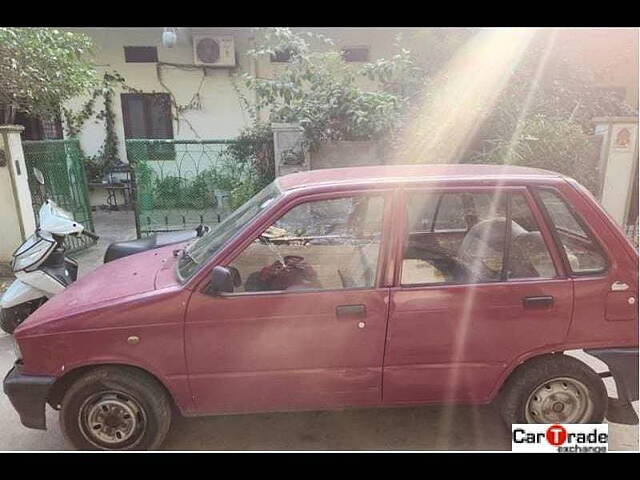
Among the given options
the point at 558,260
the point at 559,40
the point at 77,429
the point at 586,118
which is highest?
the point at 559,40

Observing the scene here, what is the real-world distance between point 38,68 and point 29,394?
14.0ft

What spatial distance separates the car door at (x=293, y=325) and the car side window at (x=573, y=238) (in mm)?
962

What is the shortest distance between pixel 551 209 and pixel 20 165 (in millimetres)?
6112

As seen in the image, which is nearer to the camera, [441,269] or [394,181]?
[394,181]

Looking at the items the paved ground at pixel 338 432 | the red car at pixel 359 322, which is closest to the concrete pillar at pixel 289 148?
the red car at pixel 359 322

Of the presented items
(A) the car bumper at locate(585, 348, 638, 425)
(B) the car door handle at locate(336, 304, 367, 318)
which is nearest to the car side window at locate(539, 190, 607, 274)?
(A) the car bumper at locate(585, 348, 638, 425)

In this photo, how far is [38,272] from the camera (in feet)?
Result: 12.9

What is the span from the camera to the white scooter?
12.9 ft

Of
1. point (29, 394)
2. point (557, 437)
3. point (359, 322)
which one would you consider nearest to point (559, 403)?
point (557, 437)

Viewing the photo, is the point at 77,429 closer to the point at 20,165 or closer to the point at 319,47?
the point at 20,165

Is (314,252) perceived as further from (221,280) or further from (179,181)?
(179,181)

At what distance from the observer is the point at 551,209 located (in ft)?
8.21

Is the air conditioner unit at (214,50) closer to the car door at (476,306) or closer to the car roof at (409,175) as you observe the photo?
the car roof at (409,175)
